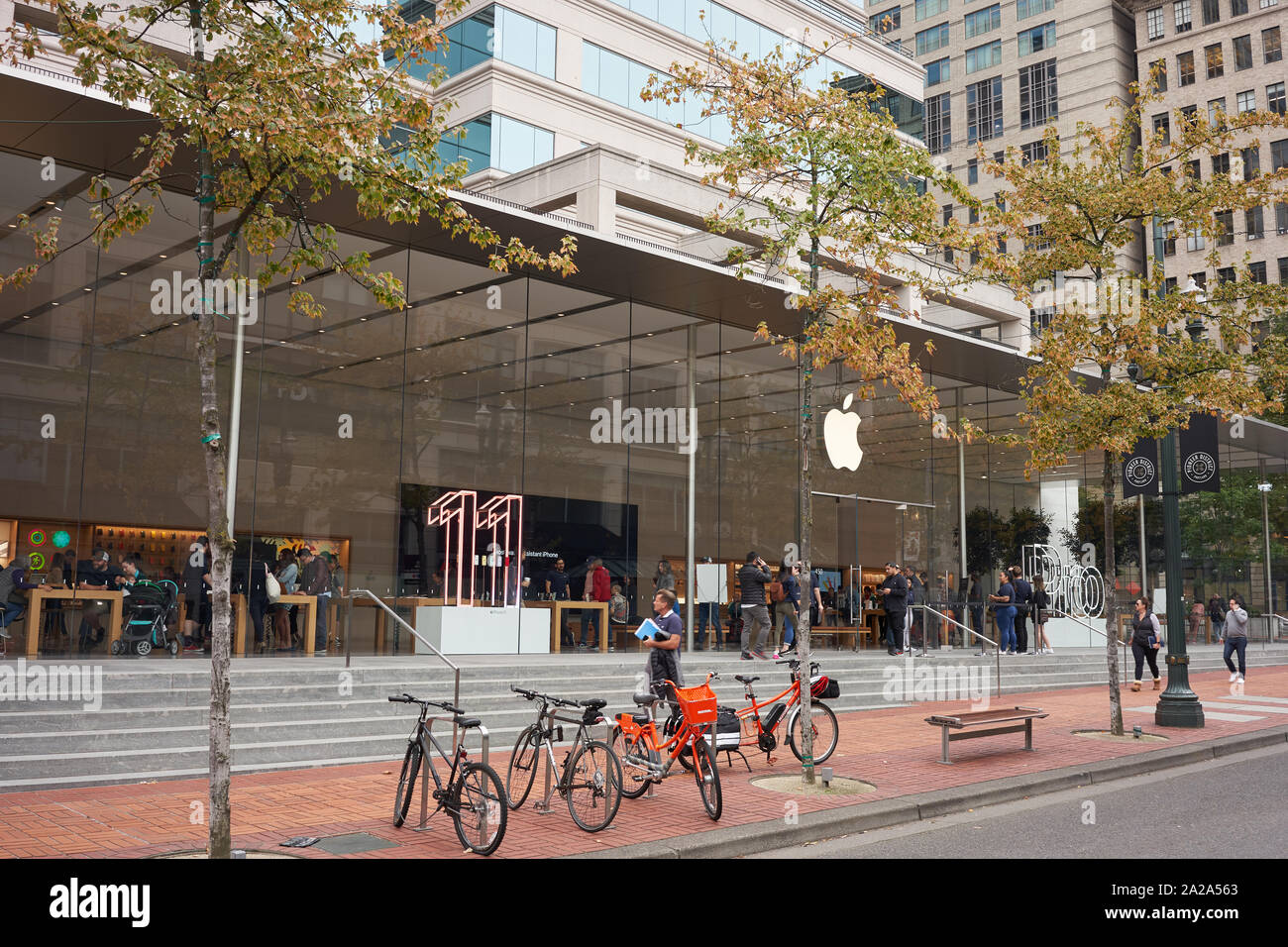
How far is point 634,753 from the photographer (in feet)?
31.9

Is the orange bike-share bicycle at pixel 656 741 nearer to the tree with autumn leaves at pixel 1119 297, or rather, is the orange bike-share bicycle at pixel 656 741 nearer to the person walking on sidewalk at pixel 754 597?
the tree with autumn leaves at pixel 1119 297

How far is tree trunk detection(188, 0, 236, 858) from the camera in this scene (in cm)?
696

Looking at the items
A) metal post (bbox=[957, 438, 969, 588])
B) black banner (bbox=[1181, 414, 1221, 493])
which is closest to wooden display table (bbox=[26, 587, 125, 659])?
black banner (bbox=[1181, 414, 1221, 493])

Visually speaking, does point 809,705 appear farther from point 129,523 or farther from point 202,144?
point 129,523

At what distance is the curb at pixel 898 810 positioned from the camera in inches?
315

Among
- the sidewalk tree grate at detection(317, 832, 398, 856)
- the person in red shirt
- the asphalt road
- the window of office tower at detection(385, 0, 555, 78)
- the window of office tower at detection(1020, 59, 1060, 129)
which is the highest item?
the window of office tower at detection(1020, 59, 1060, 129)

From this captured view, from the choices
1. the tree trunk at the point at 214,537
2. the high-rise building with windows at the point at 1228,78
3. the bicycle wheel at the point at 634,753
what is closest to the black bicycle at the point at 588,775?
the bicycle wheel at the point at 634,753

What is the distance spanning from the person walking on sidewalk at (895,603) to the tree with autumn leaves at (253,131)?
15.4 meters

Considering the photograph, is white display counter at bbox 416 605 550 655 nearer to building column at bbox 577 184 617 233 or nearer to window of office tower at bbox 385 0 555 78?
building column at bbox 577 184 617 233

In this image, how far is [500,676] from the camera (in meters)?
15.2

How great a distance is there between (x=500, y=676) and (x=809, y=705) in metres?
5.65

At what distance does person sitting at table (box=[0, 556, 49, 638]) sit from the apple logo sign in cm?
1878

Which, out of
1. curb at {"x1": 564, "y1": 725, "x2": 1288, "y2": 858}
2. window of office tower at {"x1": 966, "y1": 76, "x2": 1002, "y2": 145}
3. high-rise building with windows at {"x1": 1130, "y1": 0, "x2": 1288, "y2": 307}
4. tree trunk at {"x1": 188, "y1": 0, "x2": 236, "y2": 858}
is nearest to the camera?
tree trunk at {"x1": 188, "y1": 0, "x2": 236, "y2": 858}
